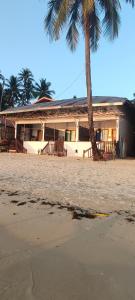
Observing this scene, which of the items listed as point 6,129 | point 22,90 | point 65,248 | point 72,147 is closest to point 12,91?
point 22,90

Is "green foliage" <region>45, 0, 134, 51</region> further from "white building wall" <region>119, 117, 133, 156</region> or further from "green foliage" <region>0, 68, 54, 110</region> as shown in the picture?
"green foliage" <region>0, 68, 54, 110</region>

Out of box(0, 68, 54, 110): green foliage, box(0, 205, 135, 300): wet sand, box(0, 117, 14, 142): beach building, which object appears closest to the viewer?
box(0, 205, 135, 300): wet sand

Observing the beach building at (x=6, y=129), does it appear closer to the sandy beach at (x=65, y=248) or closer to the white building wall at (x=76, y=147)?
the white building wall at (x=76, y=147)

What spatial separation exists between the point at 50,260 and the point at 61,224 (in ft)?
3.89

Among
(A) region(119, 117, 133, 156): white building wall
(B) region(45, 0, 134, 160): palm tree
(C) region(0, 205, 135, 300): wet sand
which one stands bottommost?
(C) region(0, 205, 135, 300): wet sand

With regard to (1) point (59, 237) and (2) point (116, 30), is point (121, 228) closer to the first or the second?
(1) point (59, 237)

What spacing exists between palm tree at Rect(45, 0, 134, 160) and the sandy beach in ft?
36.7

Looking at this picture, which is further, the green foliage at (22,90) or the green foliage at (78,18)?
the green foliage at (22,90)

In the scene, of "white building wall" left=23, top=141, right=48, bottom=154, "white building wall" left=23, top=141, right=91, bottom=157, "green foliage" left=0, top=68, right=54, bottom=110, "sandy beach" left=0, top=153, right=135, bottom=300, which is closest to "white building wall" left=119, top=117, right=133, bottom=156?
"white building wall" left=23, top=141, right=91, bottom=157

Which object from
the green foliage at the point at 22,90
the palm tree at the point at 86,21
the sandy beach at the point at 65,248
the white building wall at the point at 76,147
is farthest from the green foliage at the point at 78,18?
the green foliage at the point at 22,90

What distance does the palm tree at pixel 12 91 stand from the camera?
170 ft

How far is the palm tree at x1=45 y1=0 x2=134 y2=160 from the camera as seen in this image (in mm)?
16578

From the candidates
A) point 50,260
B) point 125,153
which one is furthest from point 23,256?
point 125,153

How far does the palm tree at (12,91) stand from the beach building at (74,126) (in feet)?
87.0
